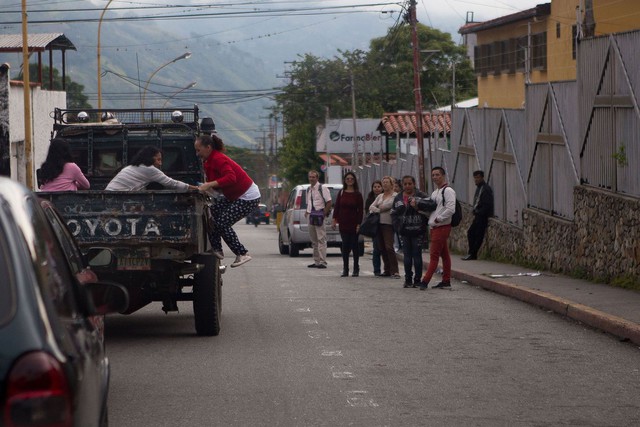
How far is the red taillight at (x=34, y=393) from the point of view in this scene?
12.6 feet

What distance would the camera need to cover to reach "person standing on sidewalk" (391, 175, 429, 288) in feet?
57.4

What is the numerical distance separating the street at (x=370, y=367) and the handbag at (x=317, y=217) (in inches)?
267

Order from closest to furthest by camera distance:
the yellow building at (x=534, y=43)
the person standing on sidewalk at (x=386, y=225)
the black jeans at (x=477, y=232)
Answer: the person standing on sidewalk at (x=386, y=225) < the black jeans at (x=477, y=232) < the yellow building at (x=534, y=43)

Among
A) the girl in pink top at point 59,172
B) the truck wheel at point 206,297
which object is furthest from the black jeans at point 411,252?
the girl in pink top at point 59,172

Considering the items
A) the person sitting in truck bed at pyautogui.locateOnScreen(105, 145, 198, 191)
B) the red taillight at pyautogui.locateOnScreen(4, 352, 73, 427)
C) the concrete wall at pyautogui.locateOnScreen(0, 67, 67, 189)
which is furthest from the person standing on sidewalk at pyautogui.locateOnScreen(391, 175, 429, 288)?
the concrete wall at pyautogui.locateOnScreen(0, 67, 67, 189)

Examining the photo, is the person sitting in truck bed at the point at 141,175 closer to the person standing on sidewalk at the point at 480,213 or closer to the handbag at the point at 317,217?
the handbag at the point at 317,217

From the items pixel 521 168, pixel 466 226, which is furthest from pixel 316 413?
pixel 466 226

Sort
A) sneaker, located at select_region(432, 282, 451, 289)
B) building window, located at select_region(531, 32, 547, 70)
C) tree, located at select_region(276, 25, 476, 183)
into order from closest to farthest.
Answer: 1. sneaker, located at select_region(432, 282, 451, 289)
2. building window, located at select_region(531, 32, 547, 70)
3. tree, located at select_region(276, 25, 476, 183)

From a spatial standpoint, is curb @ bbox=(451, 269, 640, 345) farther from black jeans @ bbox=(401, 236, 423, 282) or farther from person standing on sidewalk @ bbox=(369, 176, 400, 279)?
person standing on sidewalk @ bbox=(369, 176, 400, 279)

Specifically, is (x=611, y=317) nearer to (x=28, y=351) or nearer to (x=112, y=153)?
(x=112, y=153)

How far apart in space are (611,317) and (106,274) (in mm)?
4927

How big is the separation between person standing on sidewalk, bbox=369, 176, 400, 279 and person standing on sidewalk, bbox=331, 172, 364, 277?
0.37 m

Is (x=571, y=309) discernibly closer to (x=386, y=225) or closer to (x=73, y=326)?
(x=386, y=225)

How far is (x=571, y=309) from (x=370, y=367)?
168 inches
